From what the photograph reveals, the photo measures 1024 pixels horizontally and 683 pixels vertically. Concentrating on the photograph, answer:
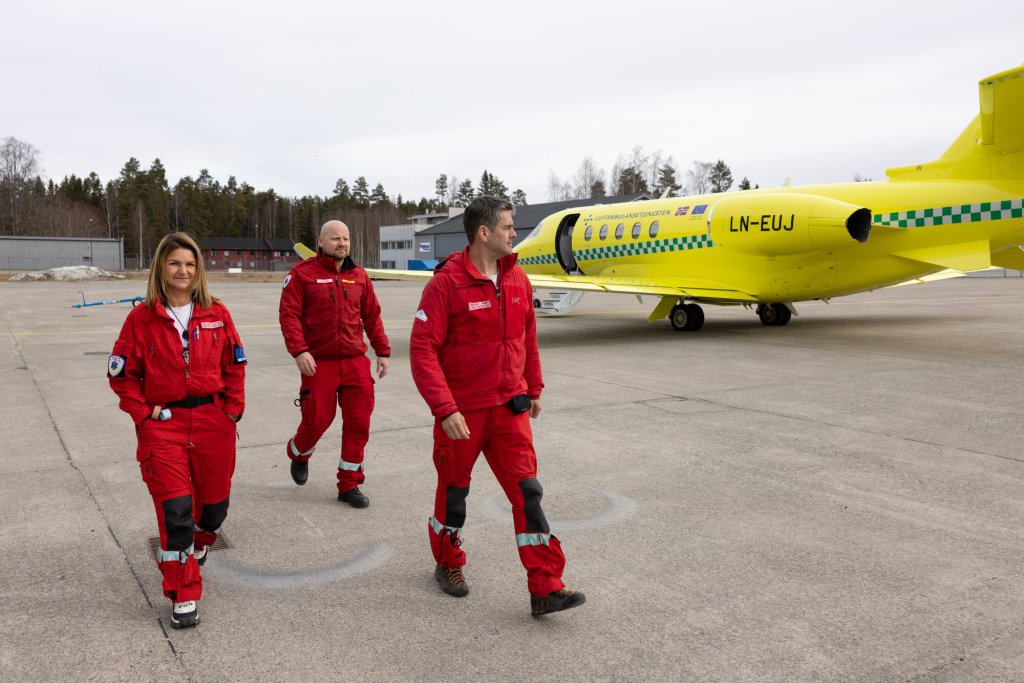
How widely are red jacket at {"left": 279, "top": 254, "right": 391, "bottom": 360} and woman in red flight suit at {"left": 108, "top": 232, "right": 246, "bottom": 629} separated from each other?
1322mm

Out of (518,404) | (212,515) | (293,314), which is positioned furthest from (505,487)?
(293,314)

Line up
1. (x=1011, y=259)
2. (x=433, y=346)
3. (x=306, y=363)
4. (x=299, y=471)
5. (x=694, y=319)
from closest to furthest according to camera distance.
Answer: (x=433, y=346) < (x=306, y=363) < (x=299, y=471) < (x=1011, y=259) < (x=694, y=319)

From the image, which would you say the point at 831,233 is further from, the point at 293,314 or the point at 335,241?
the point at 293,314

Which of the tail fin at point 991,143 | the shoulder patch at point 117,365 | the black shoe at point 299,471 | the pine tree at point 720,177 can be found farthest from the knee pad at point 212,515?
the pine tree at point 720,177

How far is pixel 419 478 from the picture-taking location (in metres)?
5.63

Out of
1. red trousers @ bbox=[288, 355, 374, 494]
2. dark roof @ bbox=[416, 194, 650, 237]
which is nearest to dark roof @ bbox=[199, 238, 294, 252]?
dark roof @ bbox=[416, 194, 650, 237]

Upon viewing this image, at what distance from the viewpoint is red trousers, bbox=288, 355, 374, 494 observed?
506 cm

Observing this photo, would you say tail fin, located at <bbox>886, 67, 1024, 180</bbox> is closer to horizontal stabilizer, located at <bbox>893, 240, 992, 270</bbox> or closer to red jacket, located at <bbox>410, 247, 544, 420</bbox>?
horizontal stabilizer, located at <bbox>893, 240, 992, 270</bbox>

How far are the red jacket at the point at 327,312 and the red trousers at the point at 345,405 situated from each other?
10 centimetres

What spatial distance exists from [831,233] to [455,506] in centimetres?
1170

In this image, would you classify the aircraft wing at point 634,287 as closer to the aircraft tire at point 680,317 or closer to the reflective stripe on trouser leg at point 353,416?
the aircraft tire at point 680,317

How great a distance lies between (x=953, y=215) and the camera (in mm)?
12625

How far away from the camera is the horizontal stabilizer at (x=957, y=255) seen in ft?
40.0

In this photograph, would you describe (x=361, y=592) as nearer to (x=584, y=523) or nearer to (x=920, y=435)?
(x=584, y=523)
